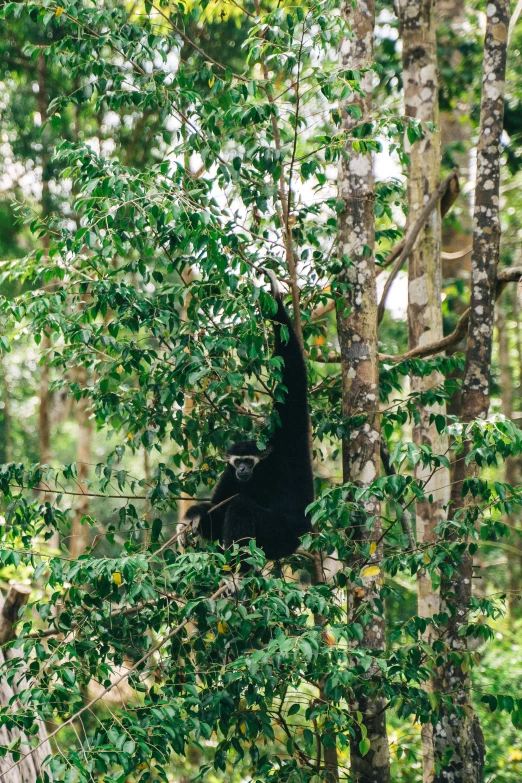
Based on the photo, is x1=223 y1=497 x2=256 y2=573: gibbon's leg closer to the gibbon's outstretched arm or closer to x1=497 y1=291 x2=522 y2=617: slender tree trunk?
the gibbon's outstretched arm


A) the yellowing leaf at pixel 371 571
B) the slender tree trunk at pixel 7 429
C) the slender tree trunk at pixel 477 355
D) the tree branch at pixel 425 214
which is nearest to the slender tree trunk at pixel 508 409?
the tree branch at pixel 425 214

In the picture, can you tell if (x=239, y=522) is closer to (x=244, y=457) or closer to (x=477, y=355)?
(x=244, y=457)

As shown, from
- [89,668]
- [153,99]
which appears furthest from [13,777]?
[153,99]

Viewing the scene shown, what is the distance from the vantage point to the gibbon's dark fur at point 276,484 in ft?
14.7

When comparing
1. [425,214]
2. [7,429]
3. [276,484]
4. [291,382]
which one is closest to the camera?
[291,382]

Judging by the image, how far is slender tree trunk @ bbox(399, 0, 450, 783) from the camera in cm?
628

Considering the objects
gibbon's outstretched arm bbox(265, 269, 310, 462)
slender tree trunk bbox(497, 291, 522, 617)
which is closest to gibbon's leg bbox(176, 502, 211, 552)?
gibbon's outstretched arm bbox(265, 269, 310, 462)

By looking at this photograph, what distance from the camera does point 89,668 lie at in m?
3.59

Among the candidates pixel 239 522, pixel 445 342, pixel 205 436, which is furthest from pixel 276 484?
pixel 445 342

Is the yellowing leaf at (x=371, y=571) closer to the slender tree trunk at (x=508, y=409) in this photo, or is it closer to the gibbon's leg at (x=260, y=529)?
the gibbon's leg at (x=260, y=529)

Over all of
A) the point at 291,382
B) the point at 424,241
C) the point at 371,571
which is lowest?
the point at 371,571

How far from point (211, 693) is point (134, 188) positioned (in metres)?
2.37

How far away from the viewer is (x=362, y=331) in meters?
4.54

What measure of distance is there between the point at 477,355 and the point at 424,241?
1.79 meters
